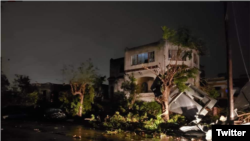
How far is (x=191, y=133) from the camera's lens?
420 inches

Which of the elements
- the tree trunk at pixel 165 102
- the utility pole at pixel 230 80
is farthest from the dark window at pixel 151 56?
the utility pole at pixel 230 80

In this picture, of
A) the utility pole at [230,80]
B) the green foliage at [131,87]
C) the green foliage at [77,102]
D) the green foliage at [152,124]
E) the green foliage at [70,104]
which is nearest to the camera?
the utility pole at [230,80]

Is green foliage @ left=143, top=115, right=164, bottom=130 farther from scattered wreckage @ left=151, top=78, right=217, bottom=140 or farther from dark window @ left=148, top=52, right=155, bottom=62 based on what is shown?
dark window @ left=148, top=52, right=155, bottom=62

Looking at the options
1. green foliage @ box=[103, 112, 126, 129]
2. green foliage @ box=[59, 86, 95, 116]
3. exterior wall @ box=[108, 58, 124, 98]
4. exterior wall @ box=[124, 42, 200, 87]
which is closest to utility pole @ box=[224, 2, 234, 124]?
green foliage @ box=[103, 112, 126, 129]

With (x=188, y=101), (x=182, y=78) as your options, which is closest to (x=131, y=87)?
(x=188, y=101)

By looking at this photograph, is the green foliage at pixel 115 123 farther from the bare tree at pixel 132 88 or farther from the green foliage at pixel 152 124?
the bare tree at pixel 132 88

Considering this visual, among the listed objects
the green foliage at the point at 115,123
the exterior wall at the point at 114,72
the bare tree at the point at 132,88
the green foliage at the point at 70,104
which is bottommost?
the green foliage at the point at 115,123

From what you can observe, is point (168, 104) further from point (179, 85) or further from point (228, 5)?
point (228, 5)

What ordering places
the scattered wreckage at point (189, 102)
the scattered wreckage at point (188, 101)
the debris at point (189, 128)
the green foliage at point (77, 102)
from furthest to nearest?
1. the green foliage at point (77, 102)
2. the scattered wreckage at point (188, 101)
3. the scattered wreckage at point (189, 102)
4. the debris at point (189, 128)

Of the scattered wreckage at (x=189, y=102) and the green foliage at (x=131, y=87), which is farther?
the green foliage at (x=131, y=87)

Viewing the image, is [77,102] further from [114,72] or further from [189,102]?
[189,102]

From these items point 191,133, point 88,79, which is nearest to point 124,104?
point 88,79

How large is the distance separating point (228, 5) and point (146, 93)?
1271 centimetres

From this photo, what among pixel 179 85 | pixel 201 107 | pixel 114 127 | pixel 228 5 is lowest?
pixel 114 127
